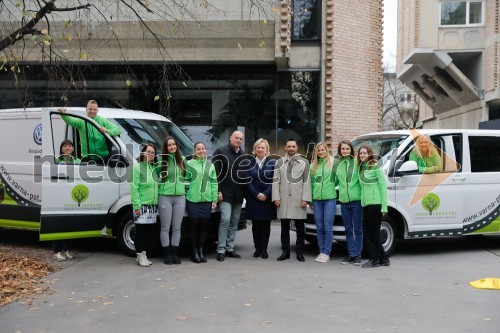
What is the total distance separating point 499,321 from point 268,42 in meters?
10.7

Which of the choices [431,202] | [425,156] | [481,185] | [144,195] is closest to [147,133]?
[144,195]

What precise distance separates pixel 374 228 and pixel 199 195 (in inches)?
103

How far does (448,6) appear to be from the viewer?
2697 centimetres

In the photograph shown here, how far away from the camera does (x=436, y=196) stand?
28.2 feet

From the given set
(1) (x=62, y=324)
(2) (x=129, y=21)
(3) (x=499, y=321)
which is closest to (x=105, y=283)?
(1) (x=62, y=324)

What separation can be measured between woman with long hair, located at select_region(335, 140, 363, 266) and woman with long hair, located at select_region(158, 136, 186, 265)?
239cm

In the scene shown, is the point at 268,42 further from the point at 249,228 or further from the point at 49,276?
the point at 49,276

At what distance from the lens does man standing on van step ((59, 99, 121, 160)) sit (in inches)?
330

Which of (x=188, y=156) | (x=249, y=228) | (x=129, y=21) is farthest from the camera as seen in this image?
(x=129, y=21)

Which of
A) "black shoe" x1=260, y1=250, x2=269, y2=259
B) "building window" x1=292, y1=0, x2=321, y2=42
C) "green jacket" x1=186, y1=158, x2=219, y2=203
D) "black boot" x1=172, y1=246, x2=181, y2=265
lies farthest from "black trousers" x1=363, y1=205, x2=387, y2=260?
"building window" x1=292, y1=0, x2=321, y2=42

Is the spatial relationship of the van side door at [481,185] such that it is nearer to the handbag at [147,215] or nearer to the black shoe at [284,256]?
the black shoe at [284,256]

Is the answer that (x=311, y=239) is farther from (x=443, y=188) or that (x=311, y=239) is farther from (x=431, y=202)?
(x=443, y=188)

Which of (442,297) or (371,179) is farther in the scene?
(371,179)

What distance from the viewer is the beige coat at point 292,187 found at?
326 inches
